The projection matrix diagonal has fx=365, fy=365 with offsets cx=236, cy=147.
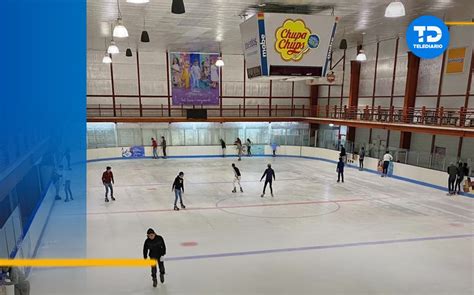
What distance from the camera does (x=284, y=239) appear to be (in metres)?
9.63

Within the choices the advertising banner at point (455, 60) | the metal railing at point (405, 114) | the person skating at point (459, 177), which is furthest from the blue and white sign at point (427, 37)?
the advertising banner at point (455, 60)

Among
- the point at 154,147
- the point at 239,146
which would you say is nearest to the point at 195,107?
the point at 154,147

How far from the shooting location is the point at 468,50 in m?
17.6

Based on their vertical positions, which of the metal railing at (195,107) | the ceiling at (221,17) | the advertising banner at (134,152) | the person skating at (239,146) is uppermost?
the ceiling at (221,17)

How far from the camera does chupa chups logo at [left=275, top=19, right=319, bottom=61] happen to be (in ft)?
36.0

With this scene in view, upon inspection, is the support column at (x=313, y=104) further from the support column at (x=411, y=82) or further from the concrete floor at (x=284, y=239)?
the concrete floor at (x=284, y=239)

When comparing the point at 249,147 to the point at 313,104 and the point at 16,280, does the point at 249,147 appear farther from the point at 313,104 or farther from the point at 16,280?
the point at 16,280

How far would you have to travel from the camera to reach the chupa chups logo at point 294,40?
10969 mm

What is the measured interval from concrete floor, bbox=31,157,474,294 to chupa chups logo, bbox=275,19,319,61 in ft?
17.0

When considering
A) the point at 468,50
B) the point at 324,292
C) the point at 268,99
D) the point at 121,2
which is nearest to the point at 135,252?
the point at 324,292

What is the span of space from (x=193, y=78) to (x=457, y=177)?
1813cm

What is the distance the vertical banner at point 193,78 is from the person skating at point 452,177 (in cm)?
1699

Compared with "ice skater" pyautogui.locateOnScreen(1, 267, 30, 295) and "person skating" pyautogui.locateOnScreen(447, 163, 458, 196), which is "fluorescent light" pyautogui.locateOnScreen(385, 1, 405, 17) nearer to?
"ice skater" pyautogui.locateOnScreen(1, 267, 30, 295)

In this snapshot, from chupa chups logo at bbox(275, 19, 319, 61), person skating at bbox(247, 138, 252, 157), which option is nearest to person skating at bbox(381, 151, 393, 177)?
chupa chups logo at bbox(275, 19, 319, 61)
